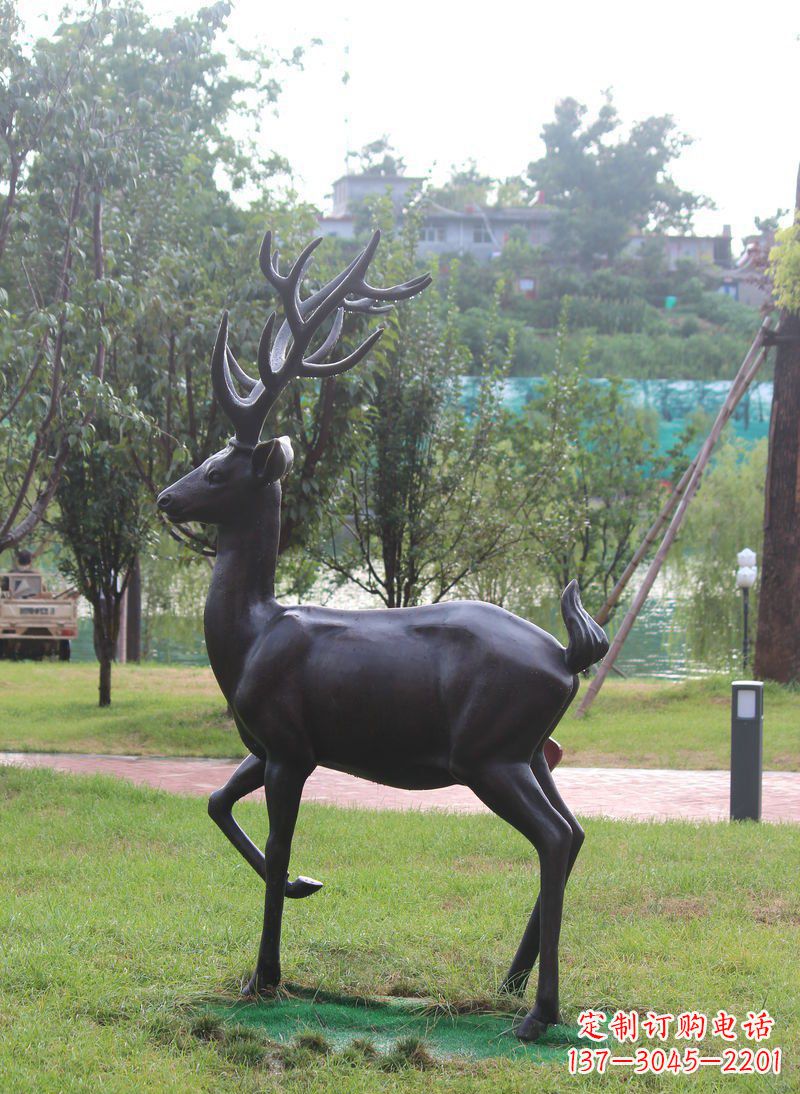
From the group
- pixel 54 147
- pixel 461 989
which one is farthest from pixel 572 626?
pixel 54 147

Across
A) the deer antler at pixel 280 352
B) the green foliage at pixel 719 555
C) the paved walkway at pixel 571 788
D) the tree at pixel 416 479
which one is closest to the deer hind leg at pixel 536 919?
the deer antler at pixel 280 352

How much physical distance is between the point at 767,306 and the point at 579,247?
58273mm

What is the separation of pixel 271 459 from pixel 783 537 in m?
10.8

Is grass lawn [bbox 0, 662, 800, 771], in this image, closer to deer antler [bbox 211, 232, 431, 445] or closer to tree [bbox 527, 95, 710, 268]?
deer antler [bbox 211, 232, 431, 445]

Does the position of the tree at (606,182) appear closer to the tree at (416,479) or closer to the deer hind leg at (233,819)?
the tree at (416,479)

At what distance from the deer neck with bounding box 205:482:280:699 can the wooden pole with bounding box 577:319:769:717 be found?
25.3 feet

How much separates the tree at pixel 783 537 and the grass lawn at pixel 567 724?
0.49 meters

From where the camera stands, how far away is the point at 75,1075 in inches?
132

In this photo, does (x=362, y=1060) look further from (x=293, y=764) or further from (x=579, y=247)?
(x=579, y=247)

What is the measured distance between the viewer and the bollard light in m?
7.36

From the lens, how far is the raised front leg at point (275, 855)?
3.83 metres

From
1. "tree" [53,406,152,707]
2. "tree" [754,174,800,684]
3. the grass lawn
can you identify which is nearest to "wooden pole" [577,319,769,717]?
the grass lawn

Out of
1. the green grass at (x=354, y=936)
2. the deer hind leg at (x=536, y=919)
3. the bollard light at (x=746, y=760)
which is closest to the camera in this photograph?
the green grass at (x=354, y=936)

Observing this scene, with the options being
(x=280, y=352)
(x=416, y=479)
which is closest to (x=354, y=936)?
(x=280, y=352)
